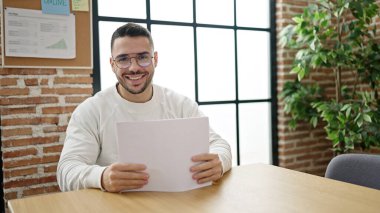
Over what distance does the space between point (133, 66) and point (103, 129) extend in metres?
0.32

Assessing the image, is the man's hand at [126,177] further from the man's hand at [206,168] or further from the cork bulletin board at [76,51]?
the cork bulletin board at [76,51]

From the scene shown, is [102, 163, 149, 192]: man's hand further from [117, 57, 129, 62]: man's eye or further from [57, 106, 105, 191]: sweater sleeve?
[117, 57, 129, 62]: man's eye

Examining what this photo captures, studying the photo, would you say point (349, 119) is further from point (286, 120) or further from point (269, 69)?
point (269, 69)

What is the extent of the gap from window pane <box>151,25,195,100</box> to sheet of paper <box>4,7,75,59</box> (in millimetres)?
711

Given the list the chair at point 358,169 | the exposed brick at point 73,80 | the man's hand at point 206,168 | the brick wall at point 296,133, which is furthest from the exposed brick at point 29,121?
the brick wall at point 296,133

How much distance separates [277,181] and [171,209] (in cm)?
46

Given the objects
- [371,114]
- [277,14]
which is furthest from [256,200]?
[277,14]

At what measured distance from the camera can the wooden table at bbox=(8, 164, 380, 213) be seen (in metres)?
1.06

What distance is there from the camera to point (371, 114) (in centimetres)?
271

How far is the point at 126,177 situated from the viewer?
118 cm

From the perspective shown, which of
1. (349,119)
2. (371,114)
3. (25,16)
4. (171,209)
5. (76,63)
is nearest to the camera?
(171,209)

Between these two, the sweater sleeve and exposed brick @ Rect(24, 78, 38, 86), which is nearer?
the sweater sleeve

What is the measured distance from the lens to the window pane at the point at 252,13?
3.24 metres

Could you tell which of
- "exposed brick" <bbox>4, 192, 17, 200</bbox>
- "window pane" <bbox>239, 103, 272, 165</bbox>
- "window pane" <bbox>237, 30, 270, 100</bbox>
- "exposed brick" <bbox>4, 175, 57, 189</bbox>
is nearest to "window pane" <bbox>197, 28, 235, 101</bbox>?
"window pane" <bbox>237, 30, 270, 100</bbox>
